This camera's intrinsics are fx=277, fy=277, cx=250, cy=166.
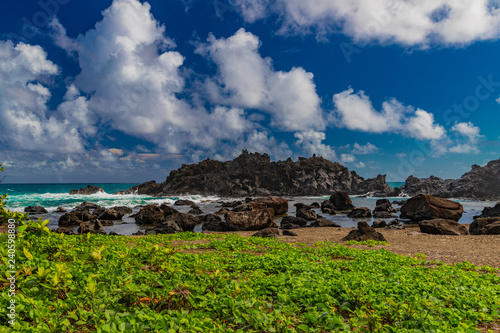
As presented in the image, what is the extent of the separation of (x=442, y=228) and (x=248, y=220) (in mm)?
14703

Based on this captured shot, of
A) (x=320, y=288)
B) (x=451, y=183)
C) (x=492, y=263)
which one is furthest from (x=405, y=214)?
(x=451, y=183)

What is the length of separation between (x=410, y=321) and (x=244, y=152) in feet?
390

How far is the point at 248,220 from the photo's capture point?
24.5 meters

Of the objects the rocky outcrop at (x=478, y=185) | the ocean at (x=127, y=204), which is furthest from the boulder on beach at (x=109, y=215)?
the rocky outcrop at (x=478, y=185)

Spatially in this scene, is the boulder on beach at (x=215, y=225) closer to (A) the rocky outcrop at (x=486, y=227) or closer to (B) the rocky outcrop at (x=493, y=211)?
(A) the rocky outcrop at (x=486, y=227)

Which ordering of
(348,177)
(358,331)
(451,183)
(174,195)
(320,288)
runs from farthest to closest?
(348,177) < (174,195) < (451,183) < (320,288) < (358,331)

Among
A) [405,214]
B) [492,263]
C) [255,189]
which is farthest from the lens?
[255,189]

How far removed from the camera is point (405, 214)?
31422 mm

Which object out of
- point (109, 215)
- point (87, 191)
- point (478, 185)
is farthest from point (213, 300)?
point (87, 191)

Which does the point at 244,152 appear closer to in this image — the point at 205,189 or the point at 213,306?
the point at 205,189

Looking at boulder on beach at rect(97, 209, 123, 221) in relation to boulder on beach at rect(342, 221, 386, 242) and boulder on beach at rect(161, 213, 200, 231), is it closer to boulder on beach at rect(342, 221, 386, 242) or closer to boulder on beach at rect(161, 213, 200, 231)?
boulder on beach at rect(161, 213, 200, 231)

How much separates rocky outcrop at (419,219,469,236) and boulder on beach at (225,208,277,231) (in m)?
12.5

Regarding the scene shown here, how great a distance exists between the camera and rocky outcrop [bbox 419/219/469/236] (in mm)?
19656

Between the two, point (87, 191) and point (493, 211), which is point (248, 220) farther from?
point (87, 191)
